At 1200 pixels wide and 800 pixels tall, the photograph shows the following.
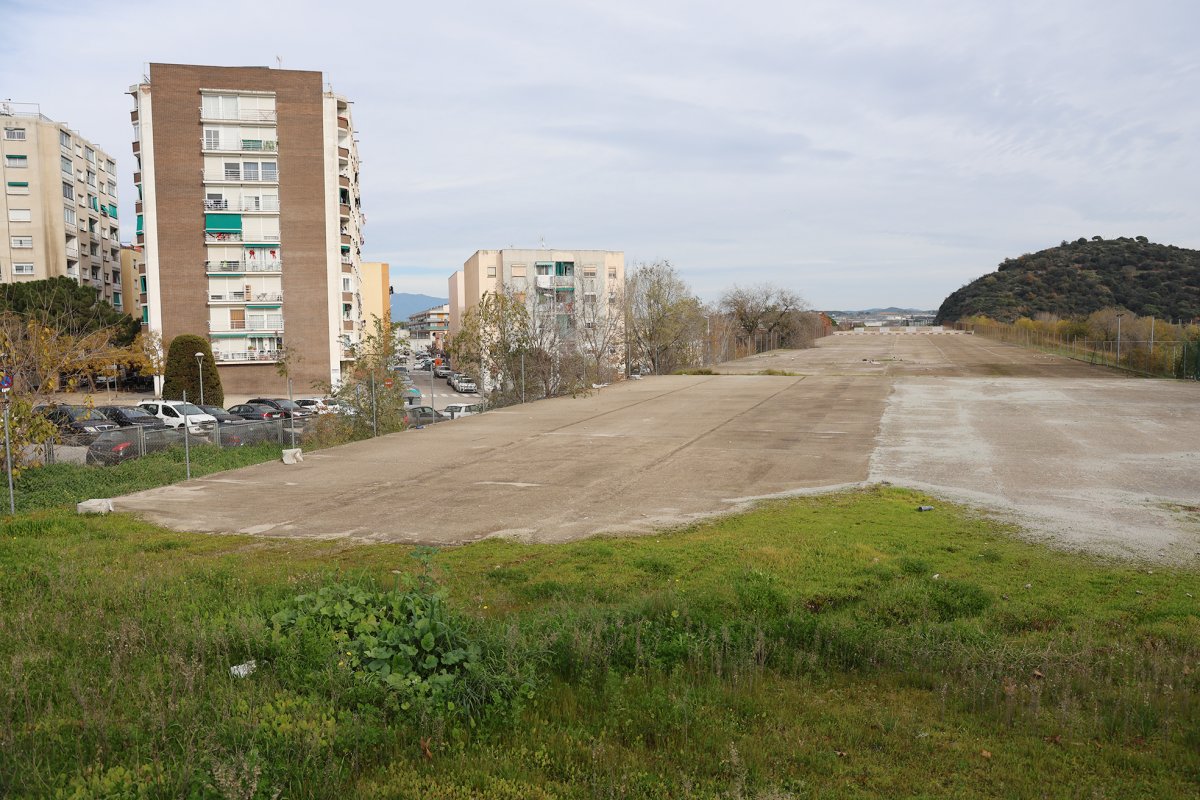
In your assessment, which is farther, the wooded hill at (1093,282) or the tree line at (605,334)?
the wooded hill at (1093,282)

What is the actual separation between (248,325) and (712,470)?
46.5m

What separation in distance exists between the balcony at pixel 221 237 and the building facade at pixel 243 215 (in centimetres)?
8

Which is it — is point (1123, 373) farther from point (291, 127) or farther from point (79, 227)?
point (79, 227)

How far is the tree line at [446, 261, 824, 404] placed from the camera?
29.4 m

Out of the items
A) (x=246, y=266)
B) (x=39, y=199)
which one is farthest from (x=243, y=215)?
(x=39, y=199)

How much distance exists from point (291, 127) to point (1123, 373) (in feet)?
160

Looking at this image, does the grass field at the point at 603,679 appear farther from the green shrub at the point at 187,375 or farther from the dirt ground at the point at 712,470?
the green shrub at the point at 187,375

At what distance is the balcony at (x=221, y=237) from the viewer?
174 ft

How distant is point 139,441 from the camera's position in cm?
1798

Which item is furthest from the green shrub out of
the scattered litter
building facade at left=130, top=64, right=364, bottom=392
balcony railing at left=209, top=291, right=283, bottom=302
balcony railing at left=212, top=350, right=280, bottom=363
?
the scattered litter

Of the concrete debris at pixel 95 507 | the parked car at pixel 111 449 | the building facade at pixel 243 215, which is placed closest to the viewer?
the concrete debris at pixel 95 507

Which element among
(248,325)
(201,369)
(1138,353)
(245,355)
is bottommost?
(201,369)

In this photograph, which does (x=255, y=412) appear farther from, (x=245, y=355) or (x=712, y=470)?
(x=712, y=470)

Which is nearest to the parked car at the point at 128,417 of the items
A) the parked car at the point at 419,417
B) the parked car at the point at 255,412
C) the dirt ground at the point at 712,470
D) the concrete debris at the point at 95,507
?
the parked car at the point at 255,412
